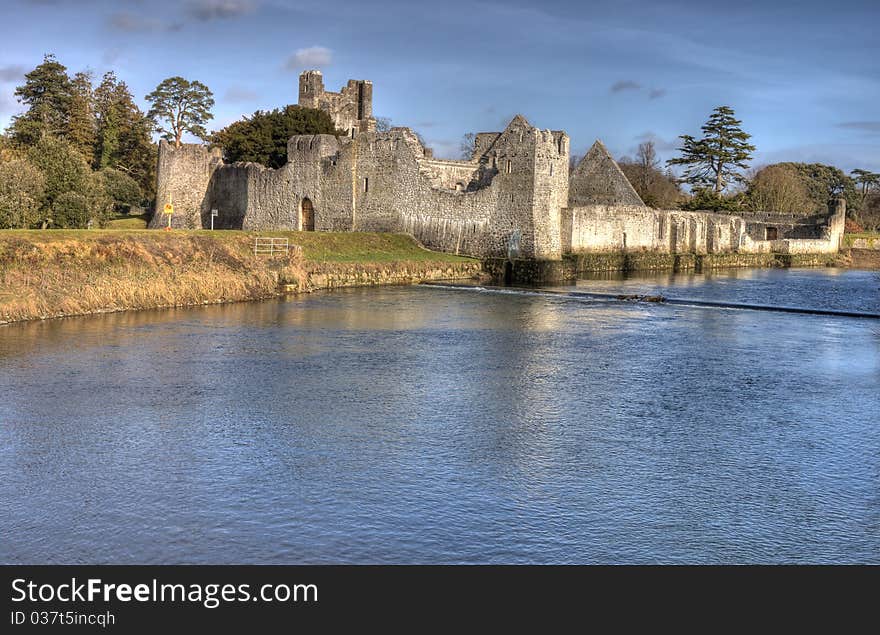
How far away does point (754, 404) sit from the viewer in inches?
443

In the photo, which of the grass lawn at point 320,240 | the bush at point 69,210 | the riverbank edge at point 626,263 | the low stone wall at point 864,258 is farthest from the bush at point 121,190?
the low stone wall at point 864,258

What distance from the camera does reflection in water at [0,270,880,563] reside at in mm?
6520

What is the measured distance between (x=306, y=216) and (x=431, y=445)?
29102 mm

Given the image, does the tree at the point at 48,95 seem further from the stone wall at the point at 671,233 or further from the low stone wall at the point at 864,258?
the low stone wall at the point at 864,258

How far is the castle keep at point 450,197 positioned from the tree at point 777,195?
16.8 metres

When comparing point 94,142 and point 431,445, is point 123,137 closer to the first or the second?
point 94,142

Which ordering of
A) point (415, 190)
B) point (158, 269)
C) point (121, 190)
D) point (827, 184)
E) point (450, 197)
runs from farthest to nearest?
point (827, 184)
point (121, 190)
point (415, 190)
point (450, 197)
point (158, 269)

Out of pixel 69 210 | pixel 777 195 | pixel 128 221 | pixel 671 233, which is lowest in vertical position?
pixel 671 233

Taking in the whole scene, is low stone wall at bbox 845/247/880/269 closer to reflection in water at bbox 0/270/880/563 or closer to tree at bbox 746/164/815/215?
tree at bbox 746/164/815/215

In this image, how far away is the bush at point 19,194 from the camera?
26.4m

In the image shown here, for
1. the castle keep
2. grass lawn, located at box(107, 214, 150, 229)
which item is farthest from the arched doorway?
grass lawn, located at box(107, 214, 150, 229)

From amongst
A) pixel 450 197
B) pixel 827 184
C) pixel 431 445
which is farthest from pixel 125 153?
pixel 827 184

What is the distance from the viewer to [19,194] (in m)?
26.7

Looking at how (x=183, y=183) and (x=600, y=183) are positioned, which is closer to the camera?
(x=183, y=183)
